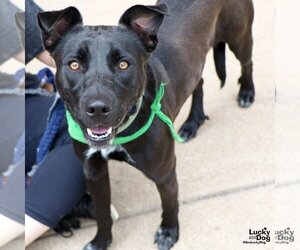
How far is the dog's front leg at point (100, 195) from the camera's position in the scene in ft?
9.04

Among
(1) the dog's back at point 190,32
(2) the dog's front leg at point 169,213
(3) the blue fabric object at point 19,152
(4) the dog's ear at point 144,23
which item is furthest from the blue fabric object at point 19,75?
(2) the dog's front leg at point 169,213

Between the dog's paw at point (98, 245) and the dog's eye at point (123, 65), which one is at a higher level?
the dog's eye at point (123, 65)

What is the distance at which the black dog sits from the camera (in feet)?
7.31

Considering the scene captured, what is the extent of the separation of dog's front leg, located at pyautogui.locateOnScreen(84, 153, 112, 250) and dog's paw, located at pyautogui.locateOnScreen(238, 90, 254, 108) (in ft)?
4.61

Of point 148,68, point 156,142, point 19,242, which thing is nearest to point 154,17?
point 148,68

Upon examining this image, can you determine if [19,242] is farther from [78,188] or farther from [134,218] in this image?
[134,218]

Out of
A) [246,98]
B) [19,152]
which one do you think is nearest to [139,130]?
[19,152]

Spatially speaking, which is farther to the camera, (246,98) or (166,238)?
(246,98)

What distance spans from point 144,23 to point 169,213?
3.73 feet

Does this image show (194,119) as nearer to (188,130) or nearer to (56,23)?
(188,130)

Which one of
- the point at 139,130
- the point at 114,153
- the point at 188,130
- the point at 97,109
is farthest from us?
the point at 188,130

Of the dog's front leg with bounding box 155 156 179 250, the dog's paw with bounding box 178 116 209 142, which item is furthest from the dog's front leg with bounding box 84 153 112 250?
the dog's paw with bounding box 178 116 209 142

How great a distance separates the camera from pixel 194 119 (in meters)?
3.78

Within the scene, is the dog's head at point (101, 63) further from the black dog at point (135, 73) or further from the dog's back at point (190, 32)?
the dog's back at point (190, 32)
